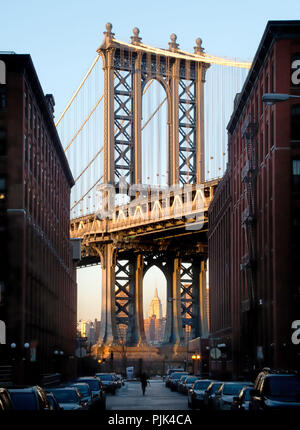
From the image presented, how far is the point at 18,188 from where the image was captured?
62.1 m

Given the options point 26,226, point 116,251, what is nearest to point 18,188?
point 26,226

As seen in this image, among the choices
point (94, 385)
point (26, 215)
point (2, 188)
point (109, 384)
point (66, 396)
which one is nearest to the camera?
point (66, 396)

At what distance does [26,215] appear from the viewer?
6412cm

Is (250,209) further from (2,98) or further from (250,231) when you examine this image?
(2,98)

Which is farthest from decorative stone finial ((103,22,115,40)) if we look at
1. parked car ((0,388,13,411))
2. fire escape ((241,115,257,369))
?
parked car ((0,388,13,411))

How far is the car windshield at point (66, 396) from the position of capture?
104ft

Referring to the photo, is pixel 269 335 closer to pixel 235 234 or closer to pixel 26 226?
pixel 26 226

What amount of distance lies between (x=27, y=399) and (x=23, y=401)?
12 cm

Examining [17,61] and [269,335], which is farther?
[17,61]

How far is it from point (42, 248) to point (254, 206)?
59.9 feet

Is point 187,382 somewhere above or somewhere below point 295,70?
below

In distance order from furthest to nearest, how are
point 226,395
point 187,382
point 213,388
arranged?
point 187,382, point 213,388, point 226,395

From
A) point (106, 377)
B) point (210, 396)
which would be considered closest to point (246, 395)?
point (210, 396)

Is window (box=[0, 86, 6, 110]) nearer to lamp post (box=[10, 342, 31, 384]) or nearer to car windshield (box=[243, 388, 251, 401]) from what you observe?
lamp post (box=[10, 342, 31, 384])
